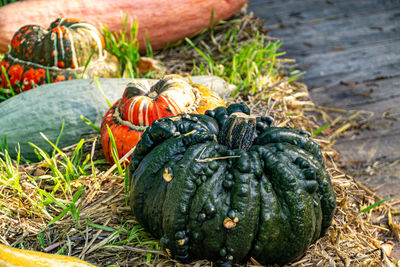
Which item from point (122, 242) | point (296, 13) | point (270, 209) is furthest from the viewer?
point (296, 13)

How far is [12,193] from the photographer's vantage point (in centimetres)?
266

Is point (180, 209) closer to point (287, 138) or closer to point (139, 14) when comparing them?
point (287, 138)

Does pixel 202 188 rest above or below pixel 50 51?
below

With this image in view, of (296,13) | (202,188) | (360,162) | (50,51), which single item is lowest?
(360,162)

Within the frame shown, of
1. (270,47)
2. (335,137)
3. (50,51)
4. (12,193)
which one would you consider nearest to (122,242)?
(12,193)

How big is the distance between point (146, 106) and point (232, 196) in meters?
1.09

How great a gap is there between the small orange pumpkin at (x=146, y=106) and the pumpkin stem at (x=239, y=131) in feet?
2.19

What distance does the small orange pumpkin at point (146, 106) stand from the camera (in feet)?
8.90

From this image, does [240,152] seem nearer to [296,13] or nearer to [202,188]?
[202,188]

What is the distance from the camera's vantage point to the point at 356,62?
16.3ft

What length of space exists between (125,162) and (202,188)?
997 millimetres

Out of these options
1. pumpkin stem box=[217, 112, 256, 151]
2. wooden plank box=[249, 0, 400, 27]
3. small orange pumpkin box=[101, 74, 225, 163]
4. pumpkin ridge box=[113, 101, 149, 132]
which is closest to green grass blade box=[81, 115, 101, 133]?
small orange pumpkin box=[101, 74, 225, 163]

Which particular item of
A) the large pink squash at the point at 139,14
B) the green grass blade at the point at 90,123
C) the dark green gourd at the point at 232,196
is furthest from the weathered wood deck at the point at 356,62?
the green grass blade at the point at 90,123

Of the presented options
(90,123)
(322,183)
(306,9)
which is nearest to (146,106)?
(90,123)
